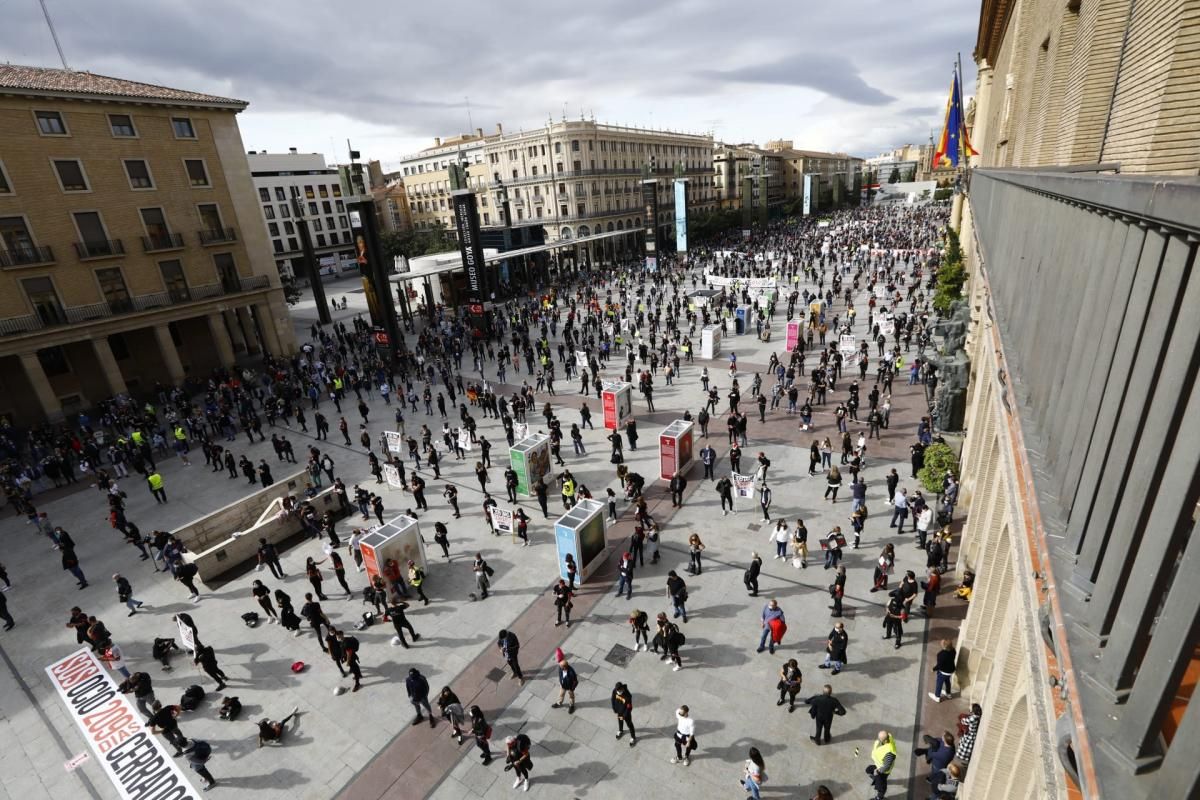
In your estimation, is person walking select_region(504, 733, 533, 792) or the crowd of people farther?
the crowd of people

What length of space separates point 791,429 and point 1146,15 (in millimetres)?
17344

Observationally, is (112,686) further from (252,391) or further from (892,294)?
(892,294)

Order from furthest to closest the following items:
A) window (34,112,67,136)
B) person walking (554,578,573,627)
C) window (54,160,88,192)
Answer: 1. window (54,160,88,192)
2. window (34,112,67,136)
3. person walking (554,578,573,627)

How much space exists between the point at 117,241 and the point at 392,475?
2503cm

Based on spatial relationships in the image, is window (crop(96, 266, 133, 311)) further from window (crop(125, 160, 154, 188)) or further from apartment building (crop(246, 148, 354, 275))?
apartment building (crop(246, 148, 354, 275))

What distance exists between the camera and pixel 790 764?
946cm

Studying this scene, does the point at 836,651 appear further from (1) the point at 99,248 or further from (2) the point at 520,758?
(1) the point at 99,248

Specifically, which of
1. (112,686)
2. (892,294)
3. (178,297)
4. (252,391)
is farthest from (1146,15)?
(178,297)

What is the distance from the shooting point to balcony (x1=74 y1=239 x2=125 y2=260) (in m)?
29.9

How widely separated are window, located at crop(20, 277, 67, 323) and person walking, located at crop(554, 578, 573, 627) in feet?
107

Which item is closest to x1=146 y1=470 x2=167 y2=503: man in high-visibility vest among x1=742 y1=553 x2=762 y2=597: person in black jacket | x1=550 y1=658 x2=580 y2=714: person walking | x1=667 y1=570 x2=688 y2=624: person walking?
x1=550 y1=658 x2=580 y2=714: person walking

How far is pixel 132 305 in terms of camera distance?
31969mm

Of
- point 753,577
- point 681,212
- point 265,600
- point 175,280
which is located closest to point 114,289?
point 175,280

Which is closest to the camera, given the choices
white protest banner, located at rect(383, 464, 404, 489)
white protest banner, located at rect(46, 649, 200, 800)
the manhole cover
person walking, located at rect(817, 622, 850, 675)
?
white protest banner, located at rect(46, 649, 200, 800)
